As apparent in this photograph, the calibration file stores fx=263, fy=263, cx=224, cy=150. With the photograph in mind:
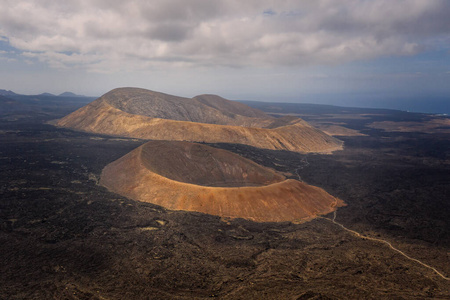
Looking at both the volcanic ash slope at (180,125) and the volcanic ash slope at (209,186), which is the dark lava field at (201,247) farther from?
the volcanic ash slope at (180,125)

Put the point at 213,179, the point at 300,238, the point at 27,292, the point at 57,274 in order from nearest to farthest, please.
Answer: the point at 27,292
the point at 57,274
the point at 300,238
the point at 213,179

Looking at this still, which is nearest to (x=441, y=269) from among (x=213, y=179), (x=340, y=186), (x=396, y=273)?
(x=396, y=273)

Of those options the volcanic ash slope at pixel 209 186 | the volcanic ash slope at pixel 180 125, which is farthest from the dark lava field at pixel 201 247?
the volcanic ash slope at pixel 180 125

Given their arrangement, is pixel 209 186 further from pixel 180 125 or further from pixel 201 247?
pixel 180 125

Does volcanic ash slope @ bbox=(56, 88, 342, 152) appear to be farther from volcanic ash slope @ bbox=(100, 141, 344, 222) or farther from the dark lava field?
the dark lava field

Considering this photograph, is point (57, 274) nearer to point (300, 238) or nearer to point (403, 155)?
point (300, 238)
